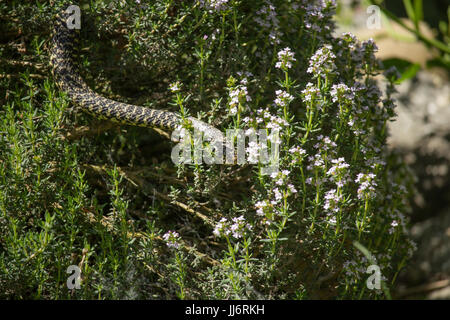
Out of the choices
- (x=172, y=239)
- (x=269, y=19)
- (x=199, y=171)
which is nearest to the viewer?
(x=172, y=239)

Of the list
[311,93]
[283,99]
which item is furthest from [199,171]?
[311,93]

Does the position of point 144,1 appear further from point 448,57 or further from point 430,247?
point 448,57

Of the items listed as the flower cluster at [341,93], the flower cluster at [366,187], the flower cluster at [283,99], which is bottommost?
the flower cluster at [366,187]

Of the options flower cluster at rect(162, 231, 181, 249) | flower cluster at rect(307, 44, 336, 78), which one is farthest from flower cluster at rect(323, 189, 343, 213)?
flower cluster at rect(162, 231, 181, 249)

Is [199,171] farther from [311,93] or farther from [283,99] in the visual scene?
[311,93]

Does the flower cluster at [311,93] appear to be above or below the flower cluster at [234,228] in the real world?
above

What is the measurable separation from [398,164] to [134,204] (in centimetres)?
176

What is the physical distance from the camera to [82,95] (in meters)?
2.33

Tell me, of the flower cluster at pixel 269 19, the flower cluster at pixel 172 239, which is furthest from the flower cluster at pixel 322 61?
the flower cluster at pixel 172 239

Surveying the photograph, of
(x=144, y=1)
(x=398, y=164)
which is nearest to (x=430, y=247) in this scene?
(x=398, y=164)

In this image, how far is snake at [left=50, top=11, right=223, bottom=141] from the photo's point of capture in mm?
2301

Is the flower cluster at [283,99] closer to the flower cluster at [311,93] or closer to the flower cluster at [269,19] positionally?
the flower cluster at [311,93]

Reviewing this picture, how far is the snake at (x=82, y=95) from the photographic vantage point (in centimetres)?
230

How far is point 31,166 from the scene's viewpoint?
2123mm
